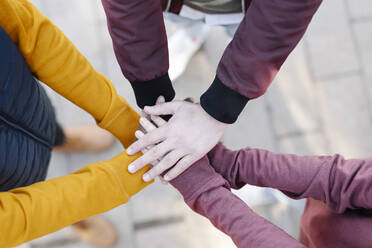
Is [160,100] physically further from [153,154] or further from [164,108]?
[153,154]

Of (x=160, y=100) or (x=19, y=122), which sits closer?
(x=19, y=122)

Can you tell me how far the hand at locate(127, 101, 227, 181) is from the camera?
865 millimetres

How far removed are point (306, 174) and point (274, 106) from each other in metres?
0.73

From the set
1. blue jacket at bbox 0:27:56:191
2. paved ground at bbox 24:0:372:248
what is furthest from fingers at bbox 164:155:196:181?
paved ground at bbox 24:0:372:248

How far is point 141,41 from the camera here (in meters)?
0.81

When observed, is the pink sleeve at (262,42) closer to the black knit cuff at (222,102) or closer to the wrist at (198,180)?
the black knit cuff at (222,102)

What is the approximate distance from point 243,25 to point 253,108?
0.80 meters

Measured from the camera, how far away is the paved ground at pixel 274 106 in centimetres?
146

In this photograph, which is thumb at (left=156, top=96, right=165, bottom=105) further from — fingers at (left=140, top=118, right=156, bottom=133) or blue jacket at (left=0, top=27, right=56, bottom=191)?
blue jacket at (left=0, top=27, right=56, bottom=191)

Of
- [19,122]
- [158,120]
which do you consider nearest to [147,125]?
[158,120]

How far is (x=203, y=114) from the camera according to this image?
86 centimetres

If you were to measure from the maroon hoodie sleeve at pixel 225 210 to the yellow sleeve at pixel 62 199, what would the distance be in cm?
12

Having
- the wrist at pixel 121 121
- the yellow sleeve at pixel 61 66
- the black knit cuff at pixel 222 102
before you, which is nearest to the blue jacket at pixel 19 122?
the yellow sleeve at pixel 61 66

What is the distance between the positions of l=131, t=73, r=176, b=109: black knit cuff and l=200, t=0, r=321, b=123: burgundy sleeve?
0.12 m
